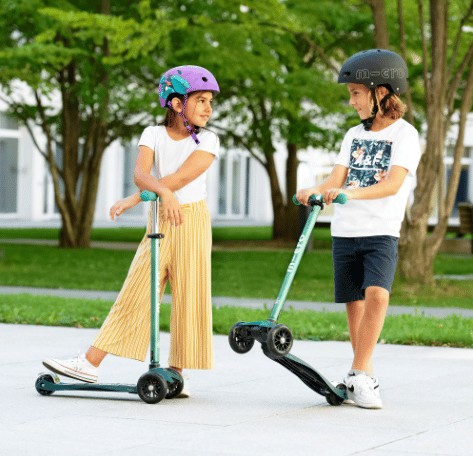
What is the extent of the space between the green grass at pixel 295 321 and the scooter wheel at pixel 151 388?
11.9ft

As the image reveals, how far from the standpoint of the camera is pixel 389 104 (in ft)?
21.2

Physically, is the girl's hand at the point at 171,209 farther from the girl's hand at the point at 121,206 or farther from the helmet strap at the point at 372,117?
the helmet strap at the point at 372,117

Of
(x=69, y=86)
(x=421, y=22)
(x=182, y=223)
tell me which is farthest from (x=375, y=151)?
(x=69, y=86)

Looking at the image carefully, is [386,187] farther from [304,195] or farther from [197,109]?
[197,109]

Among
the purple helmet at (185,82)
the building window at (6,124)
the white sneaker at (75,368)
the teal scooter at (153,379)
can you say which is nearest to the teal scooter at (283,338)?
the teal scooter at (153,379)

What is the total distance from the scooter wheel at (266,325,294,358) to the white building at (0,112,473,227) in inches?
1299

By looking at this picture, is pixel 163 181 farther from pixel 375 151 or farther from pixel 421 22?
pixel 421 22

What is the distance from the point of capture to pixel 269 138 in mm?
26219

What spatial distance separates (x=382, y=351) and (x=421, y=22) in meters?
7.17

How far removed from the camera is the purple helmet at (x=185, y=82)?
260 inches

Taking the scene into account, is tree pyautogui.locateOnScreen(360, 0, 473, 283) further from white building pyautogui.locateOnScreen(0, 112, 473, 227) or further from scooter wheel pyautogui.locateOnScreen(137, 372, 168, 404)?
white building pyautogui.locateOnScreen(0, 112, 473, 227)

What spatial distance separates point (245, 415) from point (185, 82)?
1745 millimetres

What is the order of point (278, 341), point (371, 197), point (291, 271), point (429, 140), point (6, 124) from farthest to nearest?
point (6, 124)
point (429, 140)
point (371, 197)
point (291, 271)
point (278, 341)

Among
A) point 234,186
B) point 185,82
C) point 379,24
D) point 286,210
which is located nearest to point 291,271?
point 185,82
